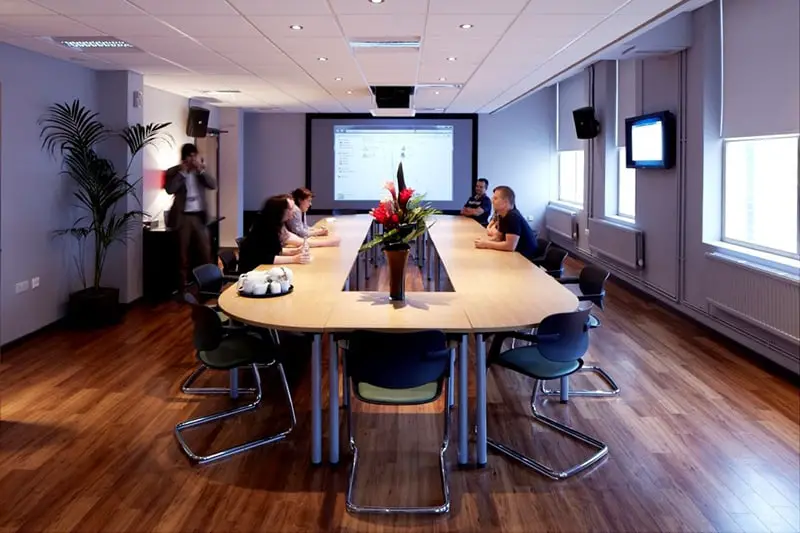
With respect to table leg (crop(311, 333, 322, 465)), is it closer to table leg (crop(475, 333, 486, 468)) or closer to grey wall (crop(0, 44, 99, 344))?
table leg (crop(475, 333, 486, 468))

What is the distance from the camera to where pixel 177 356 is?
221 inches

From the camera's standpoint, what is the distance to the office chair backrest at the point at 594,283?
14.9ft

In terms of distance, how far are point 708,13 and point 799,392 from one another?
3.58m

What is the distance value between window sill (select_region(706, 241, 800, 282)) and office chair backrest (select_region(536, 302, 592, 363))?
233cm

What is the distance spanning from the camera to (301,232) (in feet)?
22.3

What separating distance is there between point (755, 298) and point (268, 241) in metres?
3.90

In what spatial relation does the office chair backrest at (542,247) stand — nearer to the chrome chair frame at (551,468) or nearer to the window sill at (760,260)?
the window sill at (760,260)

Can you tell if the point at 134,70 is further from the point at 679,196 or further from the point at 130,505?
the point at 679,196

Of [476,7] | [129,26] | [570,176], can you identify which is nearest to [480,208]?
[570,176]

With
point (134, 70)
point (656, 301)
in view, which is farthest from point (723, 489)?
point (134, 70)

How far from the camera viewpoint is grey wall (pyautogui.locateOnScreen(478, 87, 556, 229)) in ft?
42.6

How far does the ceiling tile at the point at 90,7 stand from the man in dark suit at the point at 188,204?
12.5ft

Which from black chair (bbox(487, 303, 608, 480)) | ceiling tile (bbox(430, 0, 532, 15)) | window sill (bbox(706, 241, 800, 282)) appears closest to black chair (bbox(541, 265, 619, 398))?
black chair (bbox(487, 303, 608, 480))

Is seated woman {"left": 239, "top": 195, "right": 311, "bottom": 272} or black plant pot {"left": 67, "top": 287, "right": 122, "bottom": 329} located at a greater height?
seated woman {"left": 239, "top": 195, "right": 311, "bottom": 272}
